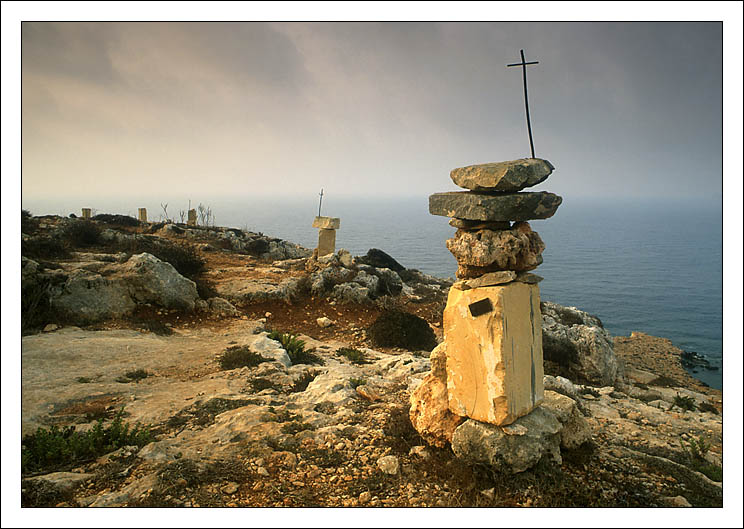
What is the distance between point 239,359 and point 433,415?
4.64m

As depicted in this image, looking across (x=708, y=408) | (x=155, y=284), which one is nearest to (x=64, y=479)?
(x=155, y=284)

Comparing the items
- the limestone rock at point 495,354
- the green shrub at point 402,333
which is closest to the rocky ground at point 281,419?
the green shrub at point 402,333

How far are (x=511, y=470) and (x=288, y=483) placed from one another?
2.31 metres

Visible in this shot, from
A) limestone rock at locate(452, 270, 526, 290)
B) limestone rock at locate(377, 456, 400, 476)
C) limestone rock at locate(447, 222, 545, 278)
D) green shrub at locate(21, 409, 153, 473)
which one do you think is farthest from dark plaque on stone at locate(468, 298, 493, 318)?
green shrub at locate(21, 409, 153, 473)

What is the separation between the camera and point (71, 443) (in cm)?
453

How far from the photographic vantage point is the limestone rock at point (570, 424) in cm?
467

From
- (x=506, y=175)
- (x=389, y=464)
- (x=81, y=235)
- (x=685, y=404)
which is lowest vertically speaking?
(x=685, y=404)

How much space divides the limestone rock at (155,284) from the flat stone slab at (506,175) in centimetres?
980

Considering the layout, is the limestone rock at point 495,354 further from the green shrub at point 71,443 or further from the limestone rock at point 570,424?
the green shrub at point 71,443

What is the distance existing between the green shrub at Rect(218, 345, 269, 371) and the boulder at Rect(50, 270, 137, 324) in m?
3.98

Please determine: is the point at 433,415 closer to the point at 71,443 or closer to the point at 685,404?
the point at 71,443

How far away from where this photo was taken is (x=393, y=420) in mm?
5355

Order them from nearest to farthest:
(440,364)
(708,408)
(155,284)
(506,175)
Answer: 1. (506,175)
2. (440,364)
3. (708,408)
4. (155,284)

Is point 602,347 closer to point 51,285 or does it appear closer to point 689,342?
point 689,342
